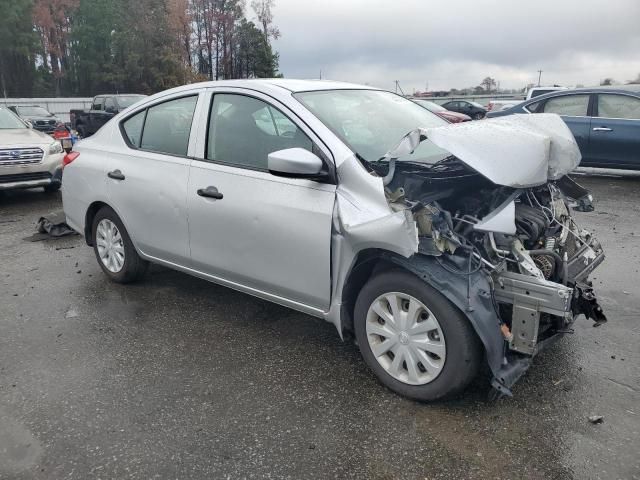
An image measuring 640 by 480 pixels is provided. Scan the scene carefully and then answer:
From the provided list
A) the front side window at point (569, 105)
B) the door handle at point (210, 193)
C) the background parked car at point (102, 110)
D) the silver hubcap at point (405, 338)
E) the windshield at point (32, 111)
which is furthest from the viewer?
the windshield at point (32, 111)

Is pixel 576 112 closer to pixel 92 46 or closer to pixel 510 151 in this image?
pixel 510 151

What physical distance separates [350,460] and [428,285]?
918 mm

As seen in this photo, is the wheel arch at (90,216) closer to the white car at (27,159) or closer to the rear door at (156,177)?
the rear door at (156,177)

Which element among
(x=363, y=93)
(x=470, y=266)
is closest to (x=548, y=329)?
(x=470, y=266)

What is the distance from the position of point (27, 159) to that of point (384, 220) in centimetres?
774

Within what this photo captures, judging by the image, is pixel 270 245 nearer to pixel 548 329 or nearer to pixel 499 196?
pixel 499 196

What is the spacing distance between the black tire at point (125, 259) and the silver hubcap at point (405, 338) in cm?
244

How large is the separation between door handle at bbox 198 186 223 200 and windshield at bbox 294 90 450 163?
809 millimetres

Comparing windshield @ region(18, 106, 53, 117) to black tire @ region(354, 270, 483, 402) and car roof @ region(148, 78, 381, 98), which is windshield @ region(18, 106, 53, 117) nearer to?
car roof @ region(148, 78, 381, 98)

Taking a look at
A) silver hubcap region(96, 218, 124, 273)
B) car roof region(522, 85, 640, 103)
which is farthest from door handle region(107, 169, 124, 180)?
car roof region(522, 85, 640, 103)

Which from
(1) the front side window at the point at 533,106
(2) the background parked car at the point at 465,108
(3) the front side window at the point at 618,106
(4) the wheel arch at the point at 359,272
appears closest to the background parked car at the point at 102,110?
(1) the front side window at the point at 533,106

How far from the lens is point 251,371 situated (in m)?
3.30

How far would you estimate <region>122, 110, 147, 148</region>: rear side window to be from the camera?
4379 millimetres

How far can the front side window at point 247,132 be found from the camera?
11.1 ft
